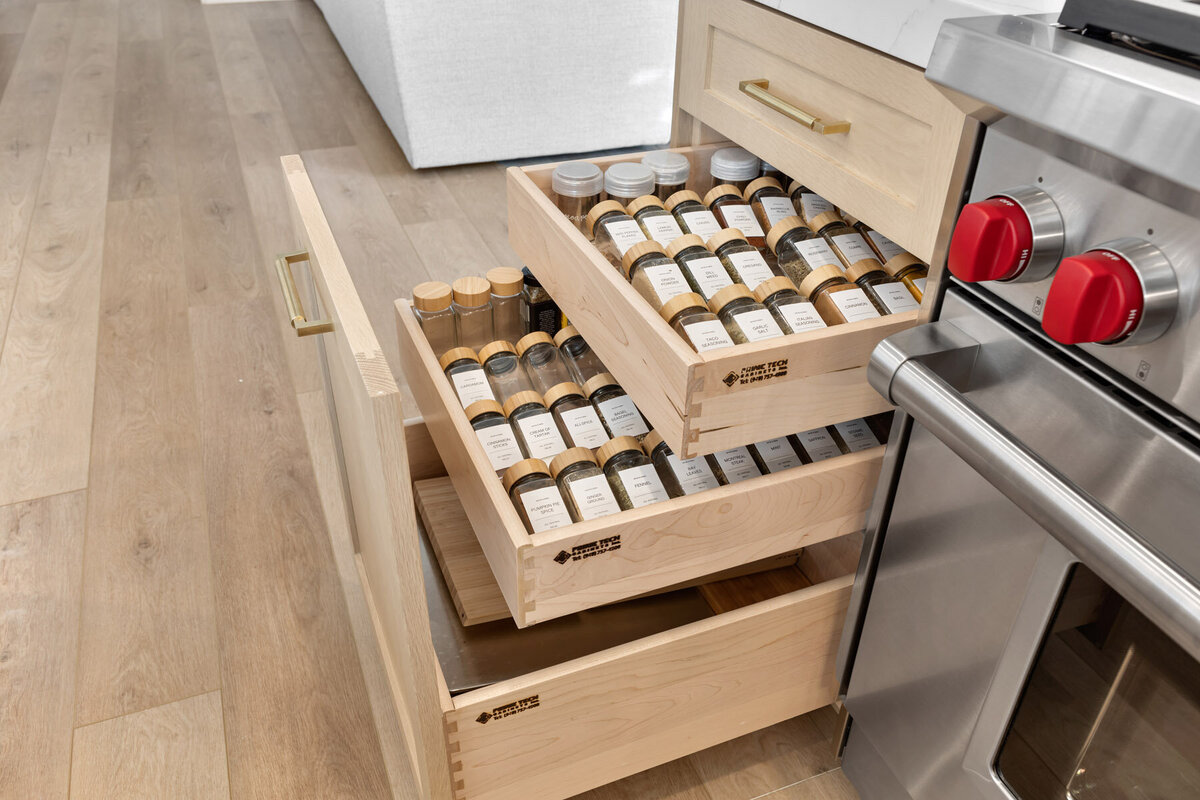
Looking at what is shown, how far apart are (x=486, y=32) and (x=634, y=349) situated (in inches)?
84.6

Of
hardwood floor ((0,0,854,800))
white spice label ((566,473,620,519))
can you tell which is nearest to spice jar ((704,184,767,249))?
white spice label ((566,473,620,519))

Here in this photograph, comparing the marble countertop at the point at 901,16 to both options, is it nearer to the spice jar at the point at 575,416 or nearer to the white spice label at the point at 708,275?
the white spice label at the point at 708,275

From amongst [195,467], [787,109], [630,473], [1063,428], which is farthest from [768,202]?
[195,467]

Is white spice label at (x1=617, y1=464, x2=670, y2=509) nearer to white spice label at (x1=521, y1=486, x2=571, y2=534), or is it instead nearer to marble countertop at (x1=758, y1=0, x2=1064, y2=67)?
white spice label at (x1=521, y1=486, x2=571, y2=534)

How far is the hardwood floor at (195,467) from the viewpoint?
1.18m

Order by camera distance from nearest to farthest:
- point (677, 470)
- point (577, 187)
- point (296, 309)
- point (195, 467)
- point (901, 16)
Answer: point (901, 16) → point (296, 309) → point (677, 470) → point (577, 187) → point (195, 467)

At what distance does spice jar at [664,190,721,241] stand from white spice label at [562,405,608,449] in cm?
23

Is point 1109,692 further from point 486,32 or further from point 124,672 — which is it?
point 486,32

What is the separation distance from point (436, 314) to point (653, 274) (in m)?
0.35

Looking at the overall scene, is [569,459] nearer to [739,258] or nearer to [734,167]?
[739,258]

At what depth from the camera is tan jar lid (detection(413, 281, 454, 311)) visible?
44.4 inches

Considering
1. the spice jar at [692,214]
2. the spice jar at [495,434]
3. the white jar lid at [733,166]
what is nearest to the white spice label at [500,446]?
the spice jar at [495,434]

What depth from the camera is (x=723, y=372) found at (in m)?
0.77

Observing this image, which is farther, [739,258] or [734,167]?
[734,167]
